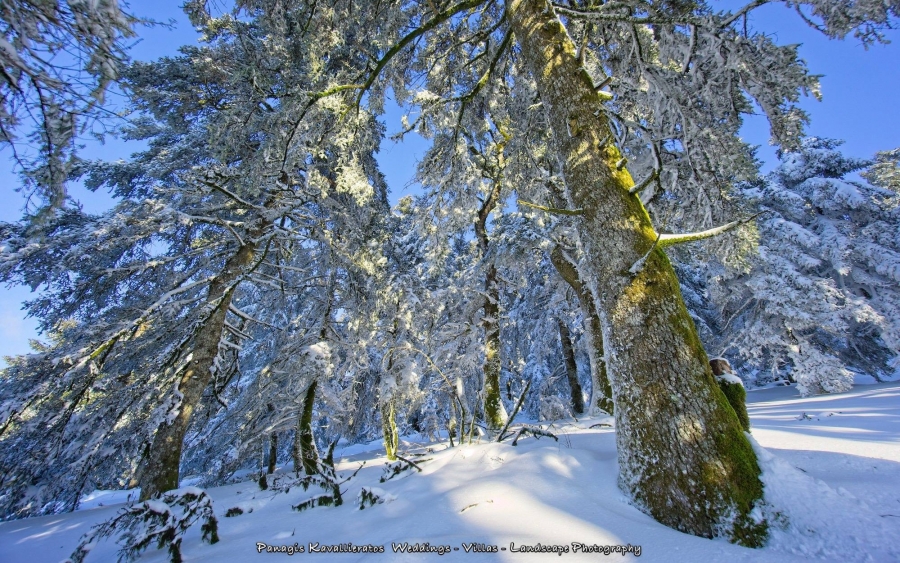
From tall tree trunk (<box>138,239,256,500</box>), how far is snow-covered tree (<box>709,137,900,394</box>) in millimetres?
15331

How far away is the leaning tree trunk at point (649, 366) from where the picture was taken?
1.80m

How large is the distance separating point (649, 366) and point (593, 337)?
17.8ft

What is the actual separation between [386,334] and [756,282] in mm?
13425

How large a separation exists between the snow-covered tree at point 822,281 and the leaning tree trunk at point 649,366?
12.8 metres

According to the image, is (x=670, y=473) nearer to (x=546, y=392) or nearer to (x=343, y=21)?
(x=343, y=21)

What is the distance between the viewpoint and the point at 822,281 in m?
11.6

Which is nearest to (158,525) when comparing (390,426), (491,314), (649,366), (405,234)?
(649,366)

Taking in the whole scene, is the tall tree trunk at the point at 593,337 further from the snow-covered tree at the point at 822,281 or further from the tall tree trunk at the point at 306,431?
the snow-covered tree at the point at 822,281

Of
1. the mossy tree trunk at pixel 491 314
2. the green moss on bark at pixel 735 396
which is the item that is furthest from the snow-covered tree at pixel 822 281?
the green moss on bark at pixel 735 396

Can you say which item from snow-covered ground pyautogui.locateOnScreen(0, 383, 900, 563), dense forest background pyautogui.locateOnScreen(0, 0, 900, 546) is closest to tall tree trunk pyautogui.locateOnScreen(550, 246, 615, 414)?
dense forest background pyautogui.locateOnScreen(0, 0, 900, 546)

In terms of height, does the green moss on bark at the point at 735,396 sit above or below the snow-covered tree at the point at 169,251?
below

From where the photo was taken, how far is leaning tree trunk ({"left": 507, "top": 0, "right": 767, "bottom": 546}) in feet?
5.92

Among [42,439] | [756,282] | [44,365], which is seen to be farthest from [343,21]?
[756,282]

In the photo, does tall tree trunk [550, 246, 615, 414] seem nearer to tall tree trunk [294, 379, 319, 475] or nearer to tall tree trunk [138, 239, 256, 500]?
tall tree trunk [294, 379, 319, 475]
